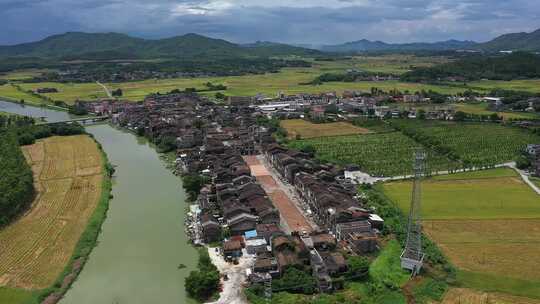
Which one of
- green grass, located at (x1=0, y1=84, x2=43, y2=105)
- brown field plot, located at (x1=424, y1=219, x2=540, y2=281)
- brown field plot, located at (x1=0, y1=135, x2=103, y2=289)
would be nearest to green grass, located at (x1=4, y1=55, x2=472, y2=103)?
green grass, located at (x1=0, y1=84, x2=43, y2=105)

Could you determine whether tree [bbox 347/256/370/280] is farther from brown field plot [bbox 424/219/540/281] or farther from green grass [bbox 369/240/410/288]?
brown field plot [bbox 424/219/540/281]

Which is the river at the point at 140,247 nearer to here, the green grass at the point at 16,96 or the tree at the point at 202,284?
the tree at the point at 202,284

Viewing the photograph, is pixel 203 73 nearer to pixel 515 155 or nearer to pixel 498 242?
pixel 515 155

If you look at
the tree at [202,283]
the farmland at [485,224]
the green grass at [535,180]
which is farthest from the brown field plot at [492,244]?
the tree at [202,283]

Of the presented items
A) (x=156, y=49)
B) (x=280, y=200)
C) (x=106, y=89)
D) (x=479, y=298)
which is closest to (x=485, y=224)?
(x=479, y=298)

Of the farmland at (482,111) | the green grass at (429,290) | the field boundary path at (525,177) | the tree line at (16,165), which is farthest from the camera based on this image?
the farmland at (482,111)

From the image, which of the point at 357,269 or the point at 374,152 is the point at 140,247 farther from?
the point at 374,152

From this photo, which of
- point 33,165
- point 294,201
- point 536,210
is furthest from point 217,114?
point 536,210
